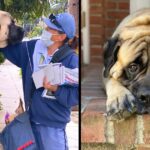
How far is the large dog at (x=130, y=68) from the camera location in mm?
3156

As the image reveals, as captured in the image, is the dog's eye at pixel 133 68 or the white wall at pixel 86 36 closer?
the dog's eye at pixel 133 68

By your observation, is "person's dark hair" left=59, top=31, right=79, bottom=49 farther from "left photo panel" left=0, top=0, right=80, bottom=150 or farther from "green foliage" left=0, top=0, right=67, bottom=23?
"green foliage" left=0, top=0, right=67, bottom=23

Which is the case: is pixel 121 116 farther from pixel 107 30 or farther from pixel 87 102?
pixel 107 30

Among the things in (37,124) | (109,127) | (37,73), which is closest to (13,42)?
(37,73)

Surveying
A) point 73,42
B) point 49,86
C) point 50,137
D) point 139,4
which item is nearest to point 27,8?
point 73,42

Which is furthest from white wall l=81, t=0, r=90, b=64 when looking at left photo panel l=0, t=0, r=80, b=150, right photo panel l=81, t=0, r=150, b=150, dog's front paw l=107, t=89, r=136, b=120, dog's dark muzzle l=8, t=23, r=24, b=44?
dog's front paw l=107, t=89, r=136, b=120

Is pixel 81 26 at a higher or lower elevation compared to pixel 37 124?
higher

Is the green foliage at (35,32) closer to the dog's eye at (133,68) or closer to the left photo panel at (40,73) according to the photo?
the left photo panel at (40,73)

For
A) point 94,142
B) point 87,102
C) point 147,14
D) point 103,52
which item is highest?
point 147,14

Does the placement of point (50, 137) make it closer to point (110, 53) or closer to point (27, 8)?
point (110, 53)

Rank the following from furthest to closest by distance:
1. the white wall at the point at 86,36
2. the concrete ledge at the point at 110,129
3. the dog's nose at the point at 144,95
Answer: the white wall at the point at 86,36 → the concrete ledge at the point at 110,129 → the dog's nose at the point at 144,95

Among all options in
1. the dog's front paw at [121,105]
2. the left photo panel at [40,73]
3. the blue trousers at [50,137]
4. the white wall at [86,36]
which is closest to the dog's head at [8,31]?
the left photo panel at [40,73]

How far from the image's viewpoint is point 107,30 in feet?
11.6

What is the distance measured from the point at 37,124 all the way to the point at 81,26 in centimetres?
60
